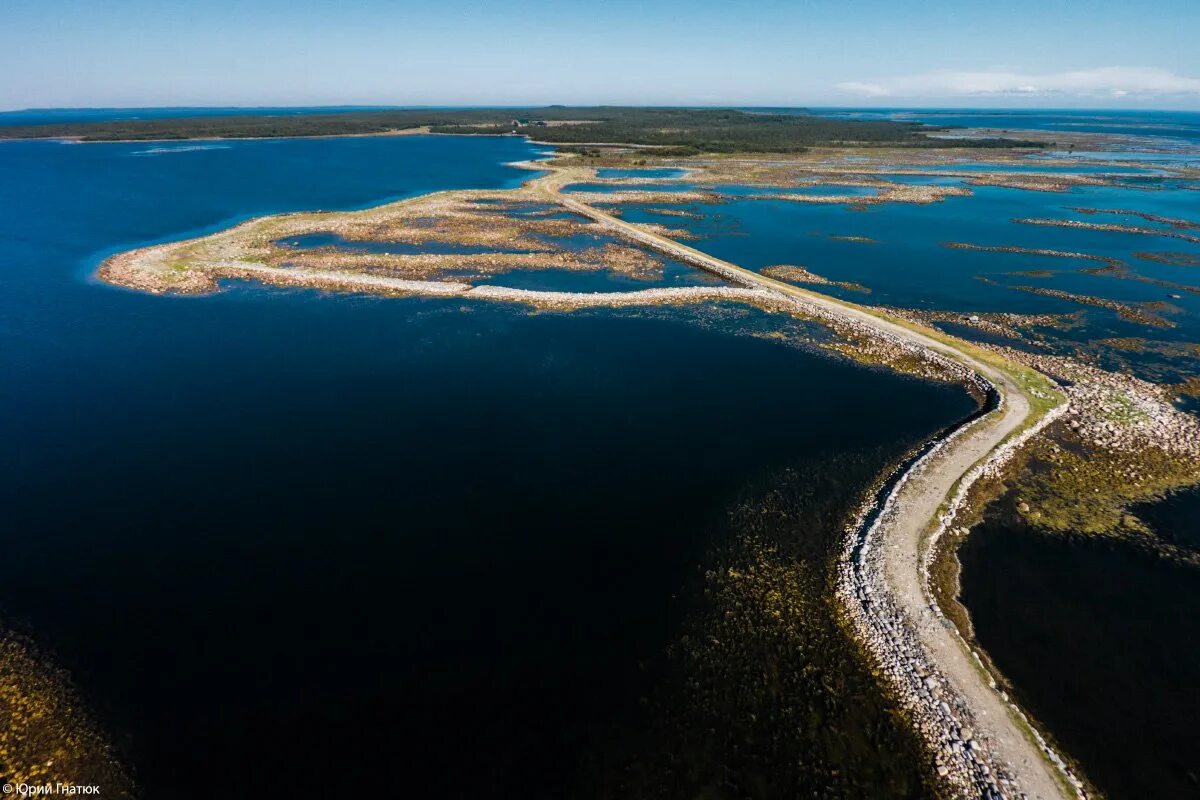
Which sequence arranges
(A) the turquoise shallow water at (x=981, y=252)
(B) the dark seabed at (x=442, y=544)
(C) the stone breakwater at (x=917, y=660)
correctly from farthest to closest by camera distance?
(A) the turquoise shallow water at (x=981, y=252), (B) the dark seabed at (x=442, y=544), (C) the stone breakwater at (x=917, y=660)

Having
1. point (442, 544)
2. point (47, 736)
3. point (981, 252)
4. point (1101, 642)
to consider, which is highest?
point (981, 252)

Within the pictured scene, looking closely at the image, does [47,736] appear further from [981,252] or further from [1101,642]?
[981,252]

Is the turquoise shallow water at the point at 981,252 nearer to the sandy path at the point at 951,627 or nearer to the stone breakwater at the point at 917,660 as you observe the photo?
the sandy path at the point at 951,627

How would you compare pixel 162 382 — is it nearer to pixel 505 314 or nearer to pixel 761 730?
pixel 505 314

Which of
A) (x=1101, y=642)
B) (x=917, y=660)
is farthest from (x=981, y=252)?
(x=917, y=660)

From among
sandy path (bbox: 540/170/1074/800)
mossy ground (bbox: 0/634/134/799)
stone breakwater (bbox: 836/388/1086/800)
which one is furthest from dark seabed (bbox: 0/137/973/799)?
sandy path (bbox: 540/170/1074/800)

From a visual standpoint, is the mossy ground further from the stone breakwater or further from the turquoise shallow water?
the turquoise shallow water

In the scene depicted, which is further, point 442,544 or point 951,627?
point 442,544

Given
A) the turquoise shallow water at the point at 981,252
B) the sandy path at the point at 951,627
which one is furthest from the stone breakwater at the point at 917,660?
the turquoise shallow water at the point at 981,252

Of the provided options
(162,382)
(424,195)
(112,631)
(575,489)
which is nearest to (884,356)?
(575,489)
